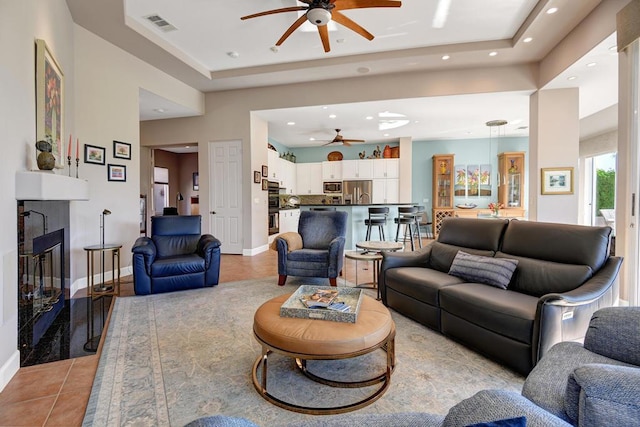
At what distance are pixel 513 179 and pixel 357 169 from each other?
410 centimetres

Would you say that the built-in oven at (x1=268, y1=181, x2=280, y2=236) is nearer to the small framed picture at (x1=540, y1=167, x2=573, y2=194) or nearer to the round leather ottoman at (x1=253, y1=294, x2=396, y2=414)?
the small framed picture at (x1=540, y1=167, x2=573, y2=194)

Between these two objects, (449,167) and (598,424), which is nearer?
(598,424)

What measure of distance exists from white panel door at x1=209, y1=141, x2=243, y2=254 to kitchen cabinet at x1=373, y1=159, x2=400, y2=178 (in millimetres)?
4070

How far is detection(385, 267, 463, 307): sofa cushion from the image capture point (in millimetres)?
2582

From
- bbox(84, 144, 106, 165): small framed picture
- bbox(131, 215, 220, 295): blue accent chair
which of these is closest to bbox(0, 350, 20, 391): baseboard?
bbox(131, 215, 220, 295): blue accent chair

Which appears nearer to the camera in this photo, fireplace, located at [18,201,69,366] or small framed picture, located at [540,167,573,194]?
fireplace, located at [18,201,69,366]

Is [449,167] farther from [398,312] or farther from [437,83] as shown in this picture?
[398,312]

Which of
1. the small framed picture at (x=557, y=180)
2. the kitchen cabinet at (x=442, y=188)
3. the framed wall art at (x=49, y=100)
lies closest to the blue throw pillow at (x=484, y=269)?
the small framed picture at (x=557, y=180)

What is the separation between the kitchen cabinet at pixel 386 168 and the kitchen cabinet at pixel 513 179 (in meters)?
2.79

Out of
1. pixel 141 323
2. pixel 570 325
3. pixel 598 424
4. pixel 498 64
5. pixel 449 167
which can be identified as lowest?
pixel 141 323

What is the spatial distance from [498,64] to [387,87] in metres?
1.73

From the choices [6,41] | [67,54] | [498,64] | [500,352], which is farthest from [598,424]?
[498,64]

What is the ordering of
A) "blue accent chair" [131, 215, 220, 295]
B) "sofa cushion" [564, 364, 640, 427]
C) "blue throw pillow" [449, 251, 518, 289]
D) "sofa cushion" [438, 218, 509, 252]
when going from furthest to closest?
"blue accent chair" [131, 215, 220, 295], "sofa cushion" [438, 218, 509, 252], "blue throw pillow" [449, 251, 518, 289], "sofa cushion" [564, 364, 640, 427]

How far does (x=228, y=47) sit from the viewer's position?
180 inches
